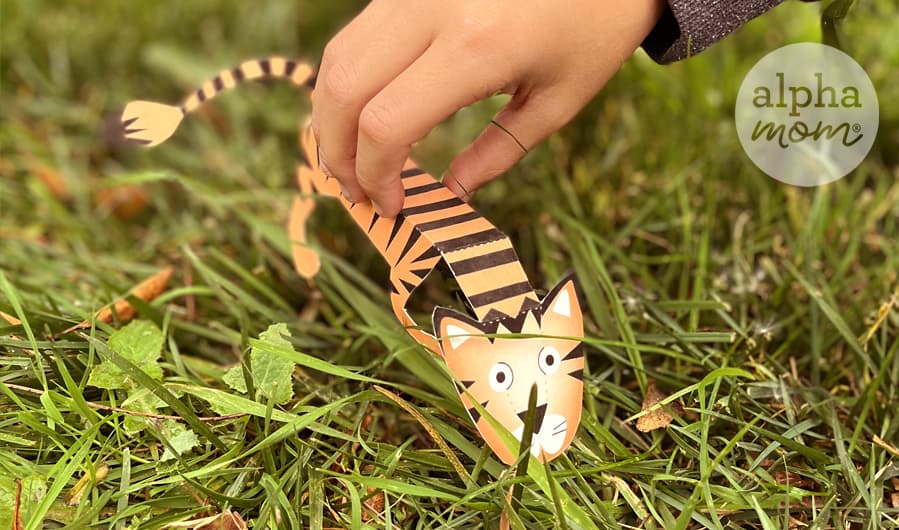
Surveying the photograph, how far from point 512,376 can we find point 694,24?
0.57m

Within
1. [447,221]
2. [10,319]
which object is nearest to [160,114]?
[10,319]

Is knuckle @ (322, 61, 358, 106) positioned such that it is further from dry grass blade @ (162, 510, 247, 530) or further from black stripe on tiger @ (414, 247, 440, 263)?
dry grass blade @ (162, 510, 247, 530)

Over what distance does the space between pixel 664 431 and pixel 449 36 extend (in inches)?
25.0

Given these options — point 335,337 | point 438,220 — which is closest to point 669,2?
point 438,220

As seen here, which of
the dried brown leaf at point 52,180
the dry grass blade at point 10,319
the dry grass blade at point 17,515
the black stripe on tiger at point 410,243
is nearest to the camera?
the dry grass blade at point 17,515

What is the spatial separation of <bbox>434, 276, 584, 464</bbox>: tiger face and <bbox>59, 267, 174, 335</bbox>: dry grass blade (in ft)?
1.92

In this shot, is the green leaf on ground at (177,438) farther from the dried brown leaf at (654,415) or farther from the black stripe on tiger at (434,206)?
the dried brown leaf at (654,415)

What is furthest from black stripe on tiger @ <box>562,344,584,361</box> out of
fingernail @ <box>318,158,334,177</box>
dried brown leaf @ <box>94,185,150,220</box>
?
dried brown leaf @ <box>94,185,150,220</box>

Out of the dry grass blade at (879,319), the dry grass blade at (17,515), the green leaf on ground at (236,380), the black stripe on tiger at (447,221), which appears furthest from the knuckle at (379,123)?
the dry grass blade at (879,319)

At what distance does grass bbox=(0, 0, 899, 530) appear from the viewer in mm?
1005

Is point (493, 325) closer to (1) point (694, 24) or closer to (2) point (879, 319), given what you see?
(1) point (694, 24)

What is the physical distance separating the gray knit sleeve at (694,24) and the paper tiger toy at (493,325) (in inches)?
15.4

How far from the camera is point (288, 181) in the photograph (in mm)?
1938

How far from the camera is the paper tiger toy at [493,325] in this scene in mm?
969
